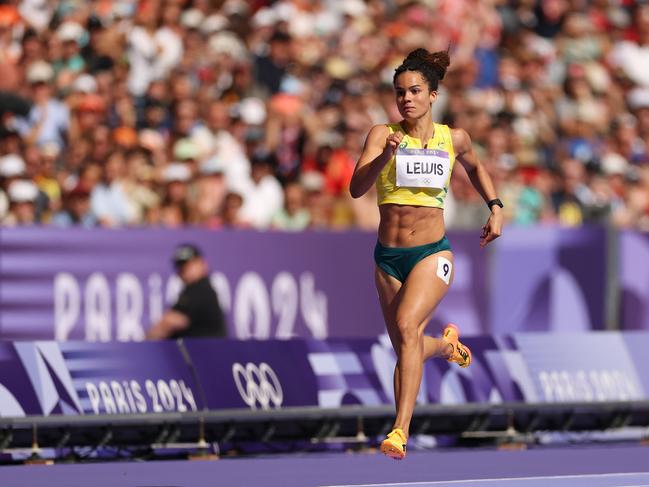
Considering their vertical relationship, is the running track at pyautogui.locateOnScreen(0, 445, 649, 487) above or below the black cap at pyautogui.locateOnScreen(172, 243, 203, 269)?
below

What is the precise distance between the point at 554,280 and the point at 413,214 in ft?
30.1

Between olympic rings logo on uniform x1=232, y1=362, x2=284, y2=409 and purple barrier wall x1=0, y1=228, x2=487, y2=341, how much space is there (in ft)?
12.4

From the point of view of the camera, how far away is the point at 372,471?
1218 centimetres

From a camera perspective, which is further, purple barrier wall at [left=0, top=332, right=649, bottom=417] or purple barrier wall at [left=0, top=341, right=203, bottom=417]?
purple barrier wall at [left=0, top=332, right=649, bottom=417]

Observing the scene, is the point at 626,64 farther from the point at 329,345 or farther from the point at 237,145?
the point at 329,345

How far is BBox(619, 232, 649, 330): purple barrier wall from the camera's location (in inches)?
778

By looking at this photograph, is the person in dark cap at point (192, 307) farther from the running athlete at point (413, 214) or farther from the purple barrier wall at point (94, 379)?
the running athlete at point (413, 214)

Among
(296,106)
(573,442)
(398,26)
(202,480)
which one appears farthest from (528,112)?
(202,480)

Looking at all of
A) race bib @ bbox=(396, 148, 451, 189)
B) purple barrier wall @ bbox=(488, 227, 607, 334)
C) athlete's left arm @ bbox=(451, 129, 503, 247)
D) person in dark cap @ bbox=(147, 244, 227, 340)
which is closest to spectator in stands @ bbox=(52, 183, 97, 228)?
person in dark cap @ bbox=(147, 244, 227, 340)

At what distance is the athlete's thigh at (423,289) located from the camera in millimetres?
10703

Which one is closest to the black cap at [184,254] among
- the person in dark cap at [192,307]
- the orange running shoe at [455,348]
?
the person in dark cap at [192,307]

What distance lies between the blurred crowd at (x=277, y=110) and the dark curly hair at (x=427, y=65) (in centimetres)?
750

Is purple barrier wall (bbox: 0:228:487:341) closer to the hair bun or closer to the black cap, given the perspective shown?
the black cap

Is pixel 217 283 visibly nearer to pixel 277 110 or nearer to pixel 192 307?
pixel 192 307
